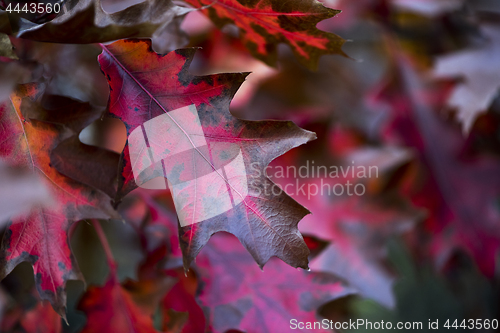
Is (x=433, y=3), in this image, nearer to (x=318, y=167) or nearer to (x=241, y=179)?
(x=318, y=167)

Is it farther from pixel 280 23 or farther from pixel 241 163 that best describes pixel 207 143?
pixel 280 23

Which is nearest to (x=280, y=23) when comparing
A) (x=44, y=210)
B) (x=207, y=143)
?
(x=207, y=143)

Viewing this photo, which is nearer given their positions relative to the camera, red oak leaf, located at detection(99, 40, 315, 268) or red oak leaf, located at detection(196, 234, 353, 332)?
red oak leaf, located at detection(99, 40, 315, 268)

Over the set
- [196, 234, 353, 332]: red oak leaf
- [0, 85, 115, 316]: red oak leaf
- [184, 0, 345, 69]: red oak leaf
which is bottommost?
[196, 234, 353, 332]: red oak leaf

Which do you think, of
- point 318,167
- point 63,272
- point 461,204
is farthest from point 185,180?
point 461,204

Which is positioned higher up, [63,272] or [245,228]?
A: [245,228]

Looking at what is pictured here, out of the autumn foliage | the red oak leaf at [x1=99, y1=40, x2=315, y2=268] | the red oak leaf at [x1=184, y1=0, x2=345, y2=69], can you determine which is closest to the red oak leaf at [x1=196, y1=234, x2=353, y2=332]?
the autumn foliage

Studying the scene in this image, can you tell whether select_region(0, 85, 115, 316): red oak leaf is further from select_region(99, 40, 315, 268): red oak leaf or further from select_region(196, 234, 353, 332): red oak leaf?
select_region(196, 234, 353, 332): red oak leaf
